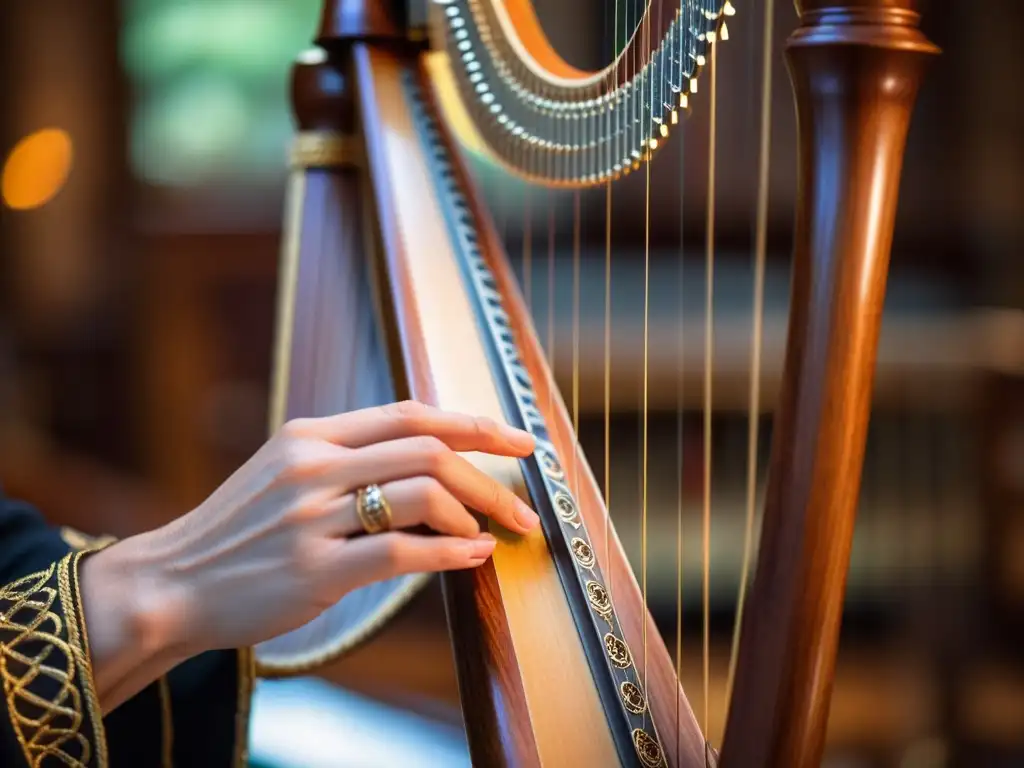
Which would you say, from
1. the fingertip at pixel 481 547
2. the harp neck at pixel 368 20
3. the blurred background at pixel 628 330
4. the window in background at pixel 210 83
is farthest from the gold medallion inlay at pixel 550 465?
the window in background at pixel 210 83

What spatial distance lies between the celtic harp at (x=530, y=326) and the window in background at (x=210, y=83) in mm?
1545

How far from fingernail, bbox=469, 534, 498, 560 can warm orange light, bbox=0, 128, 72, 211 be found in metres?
2.19

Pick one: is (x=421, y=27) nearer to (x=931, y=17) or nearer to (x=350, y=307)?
(x=350, y=307)

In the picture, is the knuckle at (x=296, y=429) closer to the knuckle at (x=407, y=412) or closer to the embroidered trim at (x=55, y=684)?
the knuckle at (x=407, y=412)

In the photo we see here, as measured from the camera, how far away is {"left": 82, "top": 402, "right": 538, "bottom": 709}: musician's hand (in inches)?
19.9

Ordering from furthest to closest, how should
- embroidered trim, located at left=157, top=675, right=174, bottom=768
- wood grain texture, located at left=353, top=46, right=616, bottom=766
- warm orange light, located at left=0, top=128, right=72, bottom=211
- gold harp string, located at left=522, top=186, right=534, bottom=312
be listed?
warm orange light, located at left=0, top=128, right=72, bottom=211 → gold harp string, located at left=522, top=186, right=534, bottom=312 → embroidered trim, located at left=157, top=675, right=174, bottom=768 → wood grain texture, located at left=353, top=46, right=616, bottom=766

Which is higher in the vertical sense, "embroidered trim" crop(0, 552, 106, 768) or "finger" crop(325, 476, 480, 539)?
"finger" crop(325, 476, 480, 539)

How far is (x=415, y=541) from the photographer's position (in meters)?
0.50

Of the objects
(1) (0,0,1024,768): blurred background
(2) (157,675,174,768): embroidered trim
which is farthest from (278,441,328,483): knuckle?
(1) (0,0,1024,768): blurred background


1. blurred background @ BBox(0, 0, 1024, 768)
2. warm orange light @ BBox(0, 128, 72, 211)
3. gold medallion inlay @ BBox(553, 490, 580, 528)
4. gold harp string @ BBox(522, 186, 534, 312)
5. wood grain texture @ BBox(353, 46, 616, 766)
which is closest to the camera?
wood grain texture @ BBox(353, 46, 616, 766)

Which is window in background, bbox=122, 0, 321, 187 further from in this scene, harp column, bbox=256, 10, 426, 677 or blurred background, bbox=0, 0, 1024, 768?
harp column, bbox=256, 10, 426, 677

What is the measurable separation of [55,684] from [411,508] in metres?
0.21

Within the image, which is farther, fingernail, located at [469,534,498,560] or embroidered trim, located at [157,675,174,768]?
embroidered trim, located at [157,675,174,768]

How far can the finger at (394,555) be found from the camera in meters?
0.50
